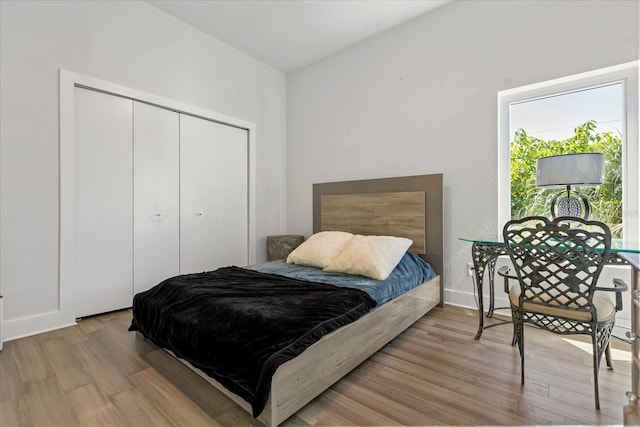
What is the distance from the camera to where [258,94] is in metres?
3.94

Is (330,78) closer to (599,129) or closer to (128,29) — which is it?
(128,29)

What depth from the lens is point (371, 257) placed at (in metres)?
2.33

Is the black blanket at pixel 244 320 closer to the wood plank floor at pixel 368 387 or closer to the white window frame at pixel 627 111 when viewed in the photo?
the wood plank floor at pixel 368 387

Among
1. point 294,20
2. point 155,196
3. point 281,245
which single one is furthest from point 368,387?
point 294,20

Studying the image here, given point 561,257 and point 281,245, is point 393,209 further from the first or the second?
point 561,257

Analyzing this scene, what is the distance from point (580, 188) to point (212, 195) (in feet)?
11.6

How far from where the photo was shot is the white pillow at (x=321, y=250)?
8.69 feet

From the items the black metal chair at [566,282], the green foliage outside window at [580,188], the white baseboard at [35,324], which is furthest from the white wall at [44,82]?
the green foliage outside window at [580,188]

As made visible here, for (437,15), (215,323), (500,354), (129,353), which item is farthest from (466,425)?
(437,15)

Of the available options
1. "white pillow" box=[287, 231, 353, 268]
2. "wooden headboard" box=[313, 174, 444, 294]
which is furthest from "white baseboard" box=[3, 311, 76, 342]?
"wooden headboard" box=[313, 174, 444, 294]

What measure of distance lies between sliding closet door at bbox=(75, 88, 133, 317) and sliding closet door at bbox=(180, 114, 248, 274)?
0.53 metres

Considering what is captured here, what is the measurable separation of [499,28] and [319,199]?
2.47m

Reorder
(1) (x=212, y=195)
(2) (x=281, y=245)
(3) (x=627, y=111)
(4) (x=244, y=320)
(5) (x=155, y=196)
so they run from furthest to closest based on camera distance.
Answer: (2) (x=281, y=245) < (1) (x=212, y=195) < (5) (x=155, y=196) < (3) (x=627, y=111) < (4) (x=244, y=320)

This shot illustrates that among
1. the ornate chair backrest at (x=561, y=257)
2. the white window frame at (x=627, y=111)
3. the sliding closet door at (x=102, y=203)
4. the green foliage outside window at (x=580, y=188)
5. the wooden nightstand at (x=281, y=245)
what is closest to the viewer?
the ornate chair backrest at (x=561, y=257)
